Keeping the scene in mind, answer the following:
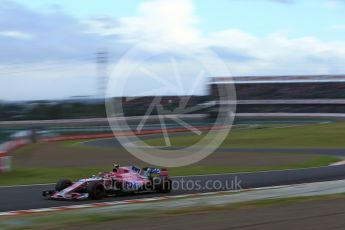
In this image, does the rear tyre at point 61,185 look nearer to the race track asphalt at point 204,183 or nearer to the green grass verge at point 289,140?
the race track asphalt at point 204,183

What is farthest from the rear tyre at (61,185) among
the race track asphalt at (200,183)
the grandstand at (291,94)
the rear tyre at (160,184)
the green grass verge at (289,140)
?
the grandstand at (291,94)

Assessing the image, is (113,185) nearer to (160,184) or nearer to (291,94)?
(160,184)

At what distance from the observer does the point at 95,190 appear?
42.2 ft

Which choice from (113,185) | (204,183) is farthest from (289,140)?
(113,185)

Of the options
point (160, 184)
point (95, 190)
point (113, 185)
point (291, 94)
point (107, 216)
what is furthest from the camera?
point (291, 94)

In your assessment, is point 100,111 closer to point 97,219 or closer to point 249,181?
point 249,181

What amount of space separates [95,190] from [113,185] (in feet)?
2.58

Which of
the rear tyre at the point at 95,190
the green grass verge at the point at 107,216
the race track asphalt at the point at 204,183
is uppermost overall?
the green grass verge at the point at 107,216

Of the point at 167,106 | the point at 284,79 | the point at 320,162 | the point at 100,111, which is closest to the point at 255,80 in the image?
the point at 284,79

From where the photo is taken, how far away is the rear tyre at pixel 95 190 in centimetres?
1279

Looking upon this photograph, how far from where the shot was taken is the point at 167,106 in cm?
3859

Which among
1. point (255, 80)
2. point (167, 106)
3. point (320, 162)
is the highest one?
point (255, 80)

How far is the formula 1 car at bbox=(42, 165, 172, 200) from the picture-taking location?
1288 cm

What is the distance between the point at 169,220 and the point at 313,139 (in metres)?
41.1
